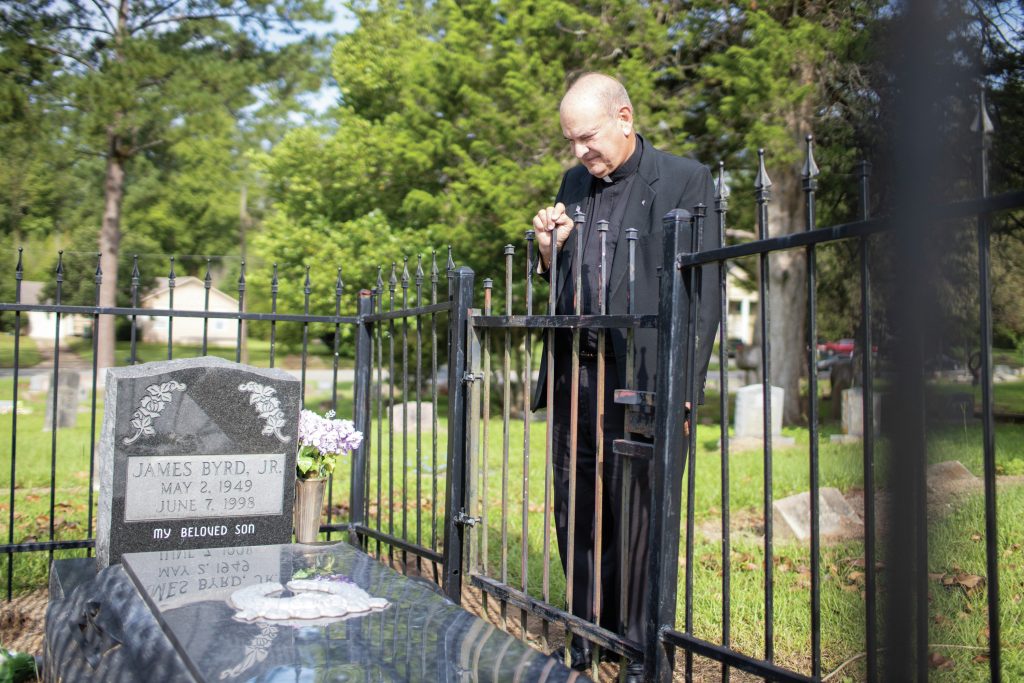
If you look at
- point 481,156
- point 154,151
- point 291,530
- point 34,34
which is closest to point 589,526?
point 291,530

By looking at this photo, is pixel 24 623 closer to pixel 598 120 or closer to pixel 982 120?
pixel 598 120

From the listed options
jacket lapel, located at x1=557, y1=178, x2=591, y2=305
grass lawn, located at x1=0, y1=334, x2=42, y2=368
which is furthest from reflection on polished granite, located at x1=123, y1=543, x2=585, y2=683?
grass lawn, located at x1=0, y1=334, x2=42, y2=368

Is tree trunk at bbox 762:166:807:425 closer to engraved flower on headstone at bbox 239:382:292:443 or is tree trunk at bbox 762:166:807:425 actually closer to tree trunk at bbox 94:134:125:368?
engraved flower on headstone at bbox 239:382:292:443

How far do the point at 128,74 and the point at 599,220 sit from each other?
53.3ft

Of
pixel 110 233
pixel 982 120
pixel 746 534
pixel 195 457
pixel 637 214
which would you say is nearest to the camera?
pixel 982 120

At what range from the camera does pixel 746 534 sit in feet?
21.4

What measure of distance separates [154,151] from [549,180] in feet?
45.2

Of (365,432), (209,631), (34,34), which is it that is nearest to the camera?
(209,631)

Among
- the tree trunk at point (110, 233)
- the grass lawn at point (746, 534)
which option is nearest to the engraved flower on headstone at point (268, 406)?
the grass lawn at point (746, 534)

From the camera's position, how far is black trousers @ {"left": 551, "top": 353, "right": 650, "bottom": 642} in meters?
3.17

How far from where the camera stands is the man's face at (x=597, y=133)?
3.25m

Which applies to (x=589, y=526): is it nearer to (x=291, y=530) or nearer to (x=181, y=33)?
(x=291, y=530)

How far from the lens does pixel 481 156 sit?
55.8ft

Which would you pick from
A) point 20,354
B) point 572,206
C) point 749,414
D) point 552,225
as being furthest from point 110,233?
point 552,225
